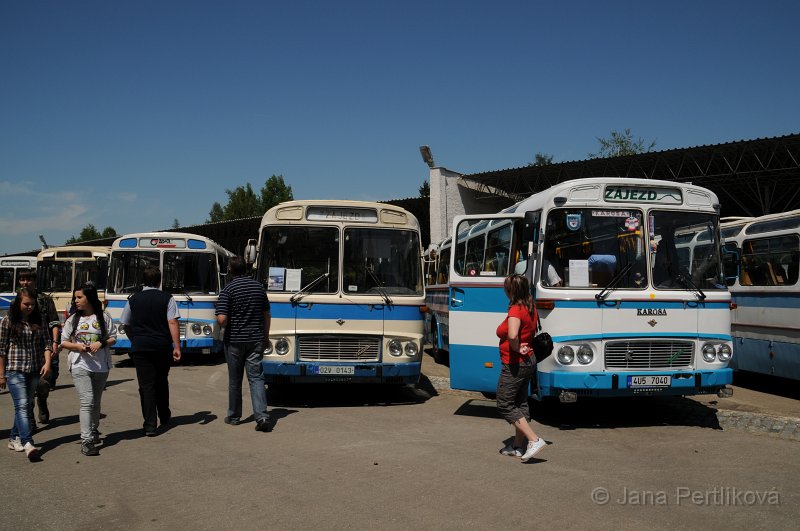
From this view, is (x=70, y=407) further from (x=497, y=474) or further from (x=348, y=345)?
(x=497, y=474)

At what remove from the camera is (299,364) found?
32.4 ft

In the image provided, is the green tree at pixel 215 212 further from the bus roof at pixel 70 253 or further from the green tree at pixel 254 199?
the bus roof at pixel 70 253

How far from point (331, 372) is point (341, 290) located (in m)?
1.22

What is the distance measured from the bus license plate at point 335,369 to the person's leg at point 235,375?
57.0 inches

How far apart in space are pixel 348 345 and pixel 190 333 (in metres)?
6.94

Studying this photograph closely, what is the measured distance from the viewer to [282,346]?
9.89 meters

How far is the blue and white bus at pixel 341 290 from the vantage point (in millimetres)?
9945

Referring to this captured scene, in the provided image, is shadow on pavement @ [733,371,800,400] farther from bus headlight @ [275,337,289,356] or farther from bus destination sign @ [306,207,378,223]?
bus headlight @ [275,337,289,356]

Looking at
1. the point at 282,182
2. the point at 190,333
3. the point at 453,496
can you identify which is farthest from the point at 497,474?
the point at 282,182

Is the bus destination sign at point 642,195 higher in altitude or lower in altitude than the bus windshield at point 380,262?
higher

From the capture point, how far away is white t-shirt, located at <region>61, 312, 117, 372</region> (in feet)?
24.1

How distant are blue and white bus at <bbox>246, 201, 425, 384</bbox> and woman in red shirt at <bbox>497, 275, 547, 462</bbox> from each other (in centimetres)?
342

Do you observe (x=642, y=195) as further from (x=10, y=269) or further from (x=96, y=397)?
(x=10, y=269)

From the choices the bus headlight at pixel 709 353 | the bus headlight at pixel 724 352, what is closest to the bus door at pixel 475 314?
the bus headlight at pixel 709 353
